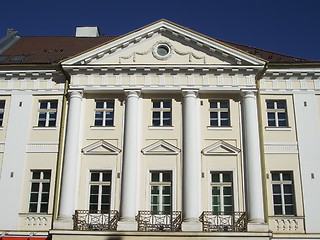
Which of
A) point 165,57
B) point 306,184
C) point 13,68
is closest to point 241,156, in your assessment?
point 306,184

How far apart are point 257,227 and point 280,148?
160 inches

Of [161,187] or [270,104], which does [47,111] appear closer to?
[161,187]

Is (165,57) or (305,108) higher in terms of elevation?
(165,57)

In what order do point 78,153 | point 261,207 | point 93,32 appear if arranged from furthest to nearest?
point 93,32, point 78,153, point 261,207

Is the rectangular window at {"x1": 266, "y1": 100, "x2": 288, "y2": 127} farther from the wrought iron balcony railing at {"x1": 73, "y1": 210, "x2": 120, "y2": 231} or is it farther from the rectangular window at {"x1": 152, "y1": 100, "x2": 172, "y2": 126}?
the wrought iron balcony railing at {"x1": 73, "y1": 210, "x2": 120, "y2": 231}

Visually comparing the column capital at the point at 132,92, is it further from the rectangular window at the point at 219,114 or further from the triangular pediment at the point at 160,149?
the rectangular window at the point at 219,114

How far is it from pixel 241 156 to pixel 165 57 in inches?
238

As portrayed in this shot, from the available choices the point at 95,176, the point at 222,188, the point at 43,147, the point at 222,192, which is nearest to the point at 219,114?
the point at 222,188

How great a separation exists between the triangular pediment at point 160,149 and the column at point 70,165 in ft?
10.5

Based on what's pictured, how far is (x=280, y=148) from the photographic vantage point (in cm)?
2202

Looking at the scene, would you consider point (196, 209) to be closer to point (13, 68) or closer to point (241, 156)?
point (241, 156)

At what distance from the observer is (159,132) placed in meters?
22.2

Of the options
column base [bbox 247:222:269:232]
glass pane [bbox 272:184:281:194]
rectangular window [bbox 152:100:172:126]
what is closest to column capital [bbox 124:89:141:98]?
rectangular window [bbox 152:100:172:126]

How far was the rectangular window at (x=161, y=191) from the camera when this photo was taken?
69.4 feet
